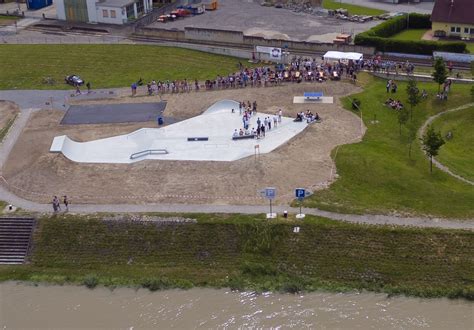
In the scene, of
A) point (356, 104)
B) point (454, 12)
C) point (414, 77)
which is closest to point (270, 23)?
point (454, 12)


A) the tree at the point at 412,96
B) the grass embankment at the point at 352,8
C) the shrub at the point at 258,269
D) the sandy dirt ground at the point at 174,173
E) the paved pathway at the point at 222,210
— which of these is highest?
the grass embankment at the point at 352,8

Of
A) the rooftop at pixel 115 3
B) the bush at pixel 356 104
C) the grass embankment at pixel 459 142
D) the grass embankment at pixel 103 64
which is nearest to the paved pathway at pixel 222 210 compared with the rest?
the grass embankment at pixel 459 142

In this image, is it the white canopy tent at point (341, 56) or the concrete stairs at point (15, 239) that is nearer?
the concrete stairs at point (15, 239)

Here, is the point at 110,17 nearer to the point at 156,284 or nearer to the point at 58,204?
the point at 58,204

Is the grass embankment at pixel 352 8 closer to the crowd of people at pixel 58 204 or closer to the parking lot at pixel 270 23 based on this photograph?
the parking lot at pixel 270 23

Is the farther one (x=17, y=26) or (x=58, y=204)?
(x=17, y=26)

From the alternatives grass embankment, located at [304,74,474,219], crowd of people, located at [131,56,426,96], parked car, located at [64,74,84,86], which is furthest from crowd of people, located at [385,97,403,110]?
parked car, located at [64,74,84,86]
